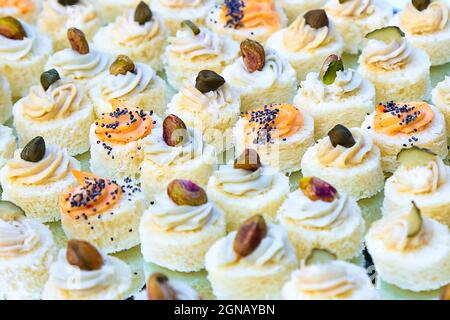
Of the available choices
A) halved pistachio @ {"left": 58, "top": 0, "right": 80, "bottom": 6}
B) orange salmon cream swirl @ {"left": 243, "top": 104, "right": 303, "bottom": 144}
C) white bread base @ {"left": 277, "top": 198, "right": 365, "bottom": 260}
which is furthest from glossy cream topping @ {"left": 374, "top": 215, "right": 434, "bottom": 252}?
halved pistachio @ {"left": 58, "top": 0, "right": 80, "bottom": 6}

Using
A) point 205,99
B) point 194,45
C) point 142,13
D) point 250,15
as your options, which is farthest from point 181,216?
point 250,15


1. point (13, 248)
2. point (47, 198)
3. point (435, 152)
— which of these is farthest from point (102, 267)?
point (435, 152)

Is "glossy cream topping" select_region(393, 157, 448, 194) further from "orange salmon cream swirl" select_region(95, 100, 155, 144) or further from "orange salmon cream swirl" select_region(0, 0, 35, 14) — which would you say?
"orange salmon cream swirl" select_region(0, 0, 35, 14)

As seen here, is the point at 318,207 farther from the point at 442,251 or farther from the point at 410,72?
the point at 410,72

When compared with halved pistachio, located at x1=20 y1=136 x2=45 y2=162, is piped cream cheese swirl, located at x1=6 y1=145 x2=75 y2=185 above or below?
below

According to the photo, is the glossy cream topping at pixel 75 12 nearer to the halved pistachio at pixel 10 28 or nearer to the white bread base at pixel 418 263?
the halved pistachio at pixel 10 28

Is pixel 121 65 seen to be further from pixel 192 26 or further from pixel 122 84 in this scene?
pixel 192 26

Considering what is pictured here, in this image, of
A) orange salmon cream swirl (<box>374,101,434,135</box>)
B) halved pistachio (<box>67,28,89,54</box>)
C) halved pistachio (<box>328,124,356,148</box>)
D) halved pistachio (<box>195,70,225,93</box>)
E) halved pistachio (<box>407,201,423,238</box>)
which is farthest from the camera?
halved pistachio (<box>67,28,89,54</box>)
